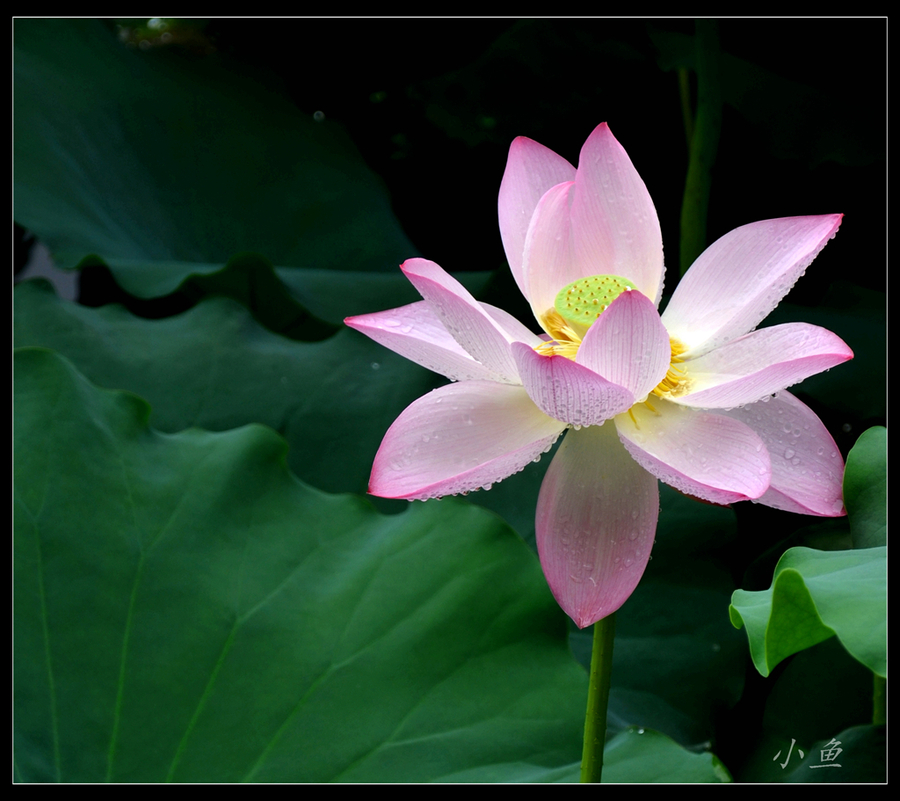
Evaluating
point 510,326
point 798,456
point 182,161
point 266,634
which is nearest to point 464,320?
point 510,326

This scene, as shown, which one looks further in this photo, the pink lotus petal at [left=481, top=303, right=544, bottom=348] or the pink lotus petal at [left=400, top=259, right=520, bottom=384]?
the pink lotus petal at [left=481, top=303, right=544, bottom=348]

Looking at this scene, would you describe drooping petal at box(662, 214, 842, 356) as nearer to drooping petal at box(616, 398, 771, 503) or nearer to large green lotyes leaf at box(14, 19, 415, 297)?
drooping petal at box(616, 398, 771, 503)

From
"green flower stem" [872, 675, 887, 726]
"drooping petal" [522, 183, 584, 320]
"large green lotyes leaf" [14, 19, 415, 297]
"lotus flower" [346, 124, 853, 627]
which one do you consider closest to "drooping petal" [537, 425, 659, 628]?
"lotus flower" [346, 124, 853, 627]

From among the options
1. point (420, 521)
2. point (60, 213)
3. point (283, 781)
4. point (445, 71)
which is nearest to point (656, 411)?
point (420, 521)

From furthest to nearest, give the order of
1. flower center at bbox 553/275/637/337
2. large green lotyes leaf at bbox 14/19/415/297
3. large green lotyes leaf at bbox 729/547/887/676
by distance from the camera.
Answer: large green lotyes leaf at bbox 14/19/415/297
flower center at bbox 553/275/637/337
large green lotyes leaf at bbox 729/547/887/676

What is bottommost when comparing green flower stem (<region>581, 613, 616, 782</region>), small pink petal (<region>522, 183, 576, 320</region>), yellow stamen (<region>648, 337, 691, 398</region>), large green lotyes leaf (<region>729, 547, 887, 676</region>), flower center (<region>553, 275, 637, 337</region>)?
green flower stem (<region>581, 613, 616, 782</region>)
